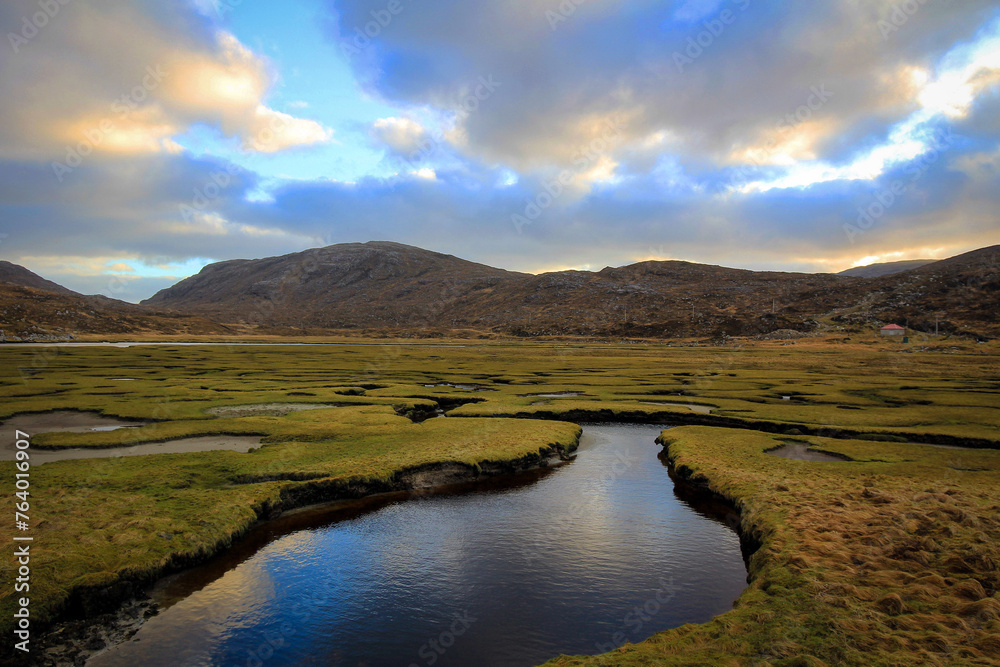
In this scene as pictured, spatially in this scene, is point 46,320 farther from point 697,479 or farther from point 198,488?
point 697,479

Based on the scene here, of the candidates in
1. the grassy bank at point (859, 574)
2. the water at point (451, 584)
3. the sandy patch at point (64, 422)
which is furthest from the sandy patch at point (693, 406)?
the sandy patch at point (64, 422)

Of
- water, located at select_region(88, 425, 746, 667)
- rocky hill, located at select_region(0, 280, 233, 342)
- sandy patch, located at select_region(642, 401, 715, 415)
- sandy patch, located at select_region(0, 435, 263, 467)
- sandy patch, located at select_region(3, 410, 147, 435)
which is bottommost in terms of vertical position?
water, located at select_region(88, 425, 746, 667)

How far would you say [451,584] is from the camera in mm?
16734

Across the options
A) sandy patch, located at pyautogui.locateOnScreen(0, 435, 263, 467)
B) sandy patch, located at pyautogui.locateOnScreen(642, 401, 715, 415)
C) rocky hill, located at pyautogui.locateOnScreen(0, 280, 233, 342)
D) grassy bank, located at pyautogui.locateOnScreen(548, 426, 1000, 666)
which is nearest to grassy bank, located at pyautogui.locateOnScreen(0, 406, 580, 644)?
sandy patch, located at pyautogui.locateOnScreen(0, 435, 263, 467)

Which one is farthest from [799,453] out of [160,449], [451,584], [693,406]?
[160,449]

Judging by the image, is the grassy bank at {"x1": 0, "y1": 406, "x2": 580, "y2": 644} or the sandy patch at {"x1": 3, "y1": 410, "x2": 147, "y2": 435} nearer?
the grassy bank at {"x1": 0, "y1": 406, "x2": 580, "y2": 644}

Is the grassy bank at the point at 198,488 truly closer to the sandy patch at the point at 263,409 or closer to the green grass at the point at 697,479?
the green grass at the point at 697,479

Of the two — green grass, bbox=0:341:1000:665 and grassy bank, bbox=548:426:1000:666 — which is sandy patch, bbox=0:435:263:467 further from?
grassy bank, bbox=548:426:1000:666

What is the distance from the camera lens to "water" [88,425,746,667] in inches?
540

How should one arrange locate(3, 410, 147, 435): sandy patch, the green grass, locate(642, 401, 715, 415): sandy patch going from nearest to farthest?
the green grass → locate(3, 410, 147, 435): sandy patch → locate(642, 401, 715, 415): sandy patch

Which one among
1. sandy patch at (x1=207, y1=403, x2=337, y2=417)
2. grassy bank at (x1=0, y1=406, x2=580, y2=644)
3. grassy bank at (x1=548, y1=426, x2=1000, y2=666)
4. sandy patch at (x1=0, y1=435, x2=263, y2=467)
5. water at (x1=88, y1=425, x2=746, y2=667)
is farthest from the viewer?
sandy patch at (x1=207, y1=403, x2=337, y2=417)

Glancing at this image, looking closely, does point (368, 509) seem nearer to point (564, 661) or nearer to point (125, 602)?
point (125, 602)

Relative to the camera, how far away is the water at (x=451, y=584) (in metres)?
13.7

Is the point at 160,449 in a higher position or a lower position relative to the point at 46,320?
lower
